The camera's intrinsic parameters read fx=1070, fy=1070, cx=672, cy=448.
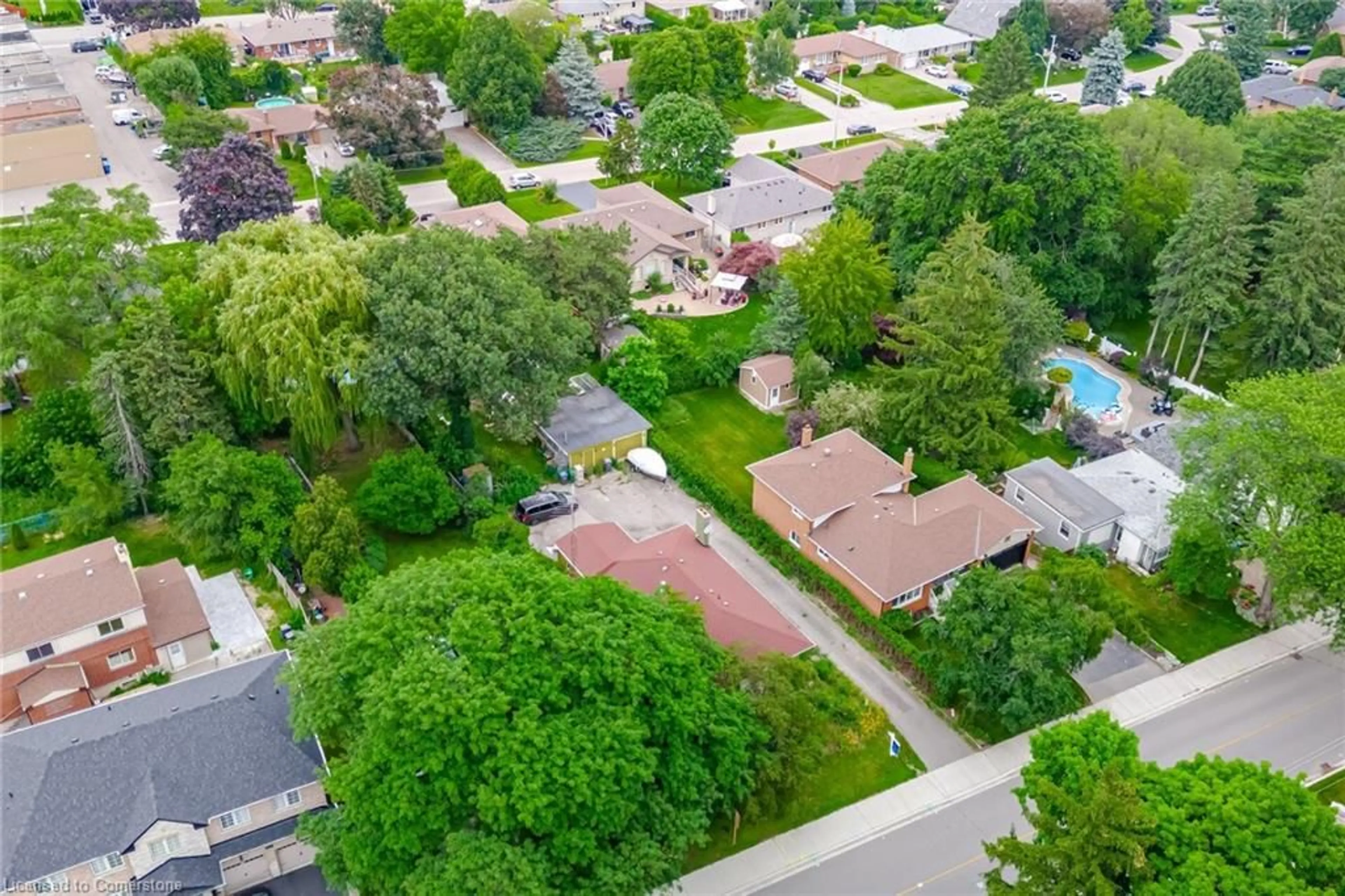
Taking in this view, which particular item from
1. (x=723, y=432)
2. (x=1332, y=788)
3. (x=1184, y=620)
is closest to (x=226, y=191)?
(x=723, y=432)

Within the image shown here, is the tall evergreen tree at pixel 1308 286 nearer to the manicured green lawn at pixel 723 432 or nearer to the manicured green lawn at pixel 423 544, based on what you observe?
the manicured green lawn at pixel 723 432

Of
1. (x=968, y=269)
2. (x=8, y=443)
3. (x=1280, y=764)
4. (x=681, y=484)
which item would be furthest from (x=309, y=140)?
(x=1280, y=764)

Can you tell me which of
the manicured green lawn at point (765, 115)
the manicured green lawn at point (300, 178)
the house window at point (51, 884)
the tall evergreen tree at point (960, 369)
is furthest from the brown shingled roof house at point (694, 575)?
the manicured green lawn at point (765, 115)

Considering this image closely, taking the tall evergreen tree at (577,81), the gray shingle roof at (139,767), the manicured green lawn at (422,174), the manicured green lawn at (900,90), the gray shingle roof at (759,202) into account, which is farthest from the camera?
the manicured green lawn at (900,90)

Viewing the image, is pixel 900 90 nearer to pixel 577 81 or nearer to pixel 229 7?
pixel 577 81

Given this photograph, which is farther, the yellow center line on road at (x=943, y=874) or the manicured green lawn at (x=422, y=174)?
the manicured green lawn at (x=422, y=174)

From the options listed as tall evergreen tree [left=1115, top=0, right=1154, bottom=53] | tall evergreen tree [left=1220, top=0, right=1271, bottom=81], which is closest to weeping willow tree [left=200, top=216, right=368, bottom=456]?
tall evergreen tree [left=1220, top=0, right=1271, bottom=81]

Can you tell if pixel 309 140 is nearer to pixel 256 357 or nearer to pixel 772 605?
pixel 256 357
